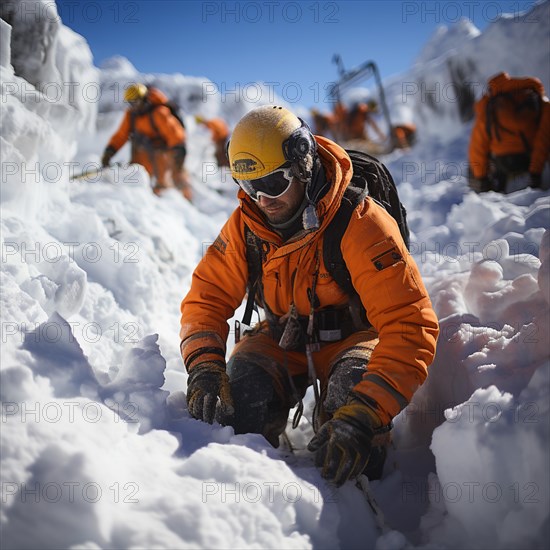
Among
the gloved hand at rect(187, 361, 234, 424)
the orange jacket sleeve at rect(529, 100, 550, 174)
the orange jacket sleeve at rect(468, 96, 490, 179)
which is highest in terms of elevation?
the orange jacket sleeve at rect(468, 96, 490, 179)

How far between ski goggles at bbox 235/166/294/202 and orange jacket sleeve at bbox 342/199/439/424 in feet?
1.18

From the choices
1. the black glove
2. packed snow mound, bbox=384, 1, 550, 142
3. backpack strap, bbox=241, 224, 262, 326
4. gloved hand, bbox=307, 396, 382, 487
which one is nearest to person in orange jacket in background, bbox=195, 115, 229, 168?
packed snow mound, bbox=384, 1, 550, 142

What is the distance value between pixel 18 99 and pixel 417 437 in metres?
3.30

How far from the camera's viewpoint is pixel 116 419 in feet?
5.46

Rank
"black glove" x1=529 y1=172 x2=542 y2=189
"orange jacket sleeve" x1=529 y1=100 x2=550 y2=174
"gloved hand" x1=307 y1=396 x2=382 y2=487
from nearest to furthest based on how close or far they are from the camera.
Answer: "gloved hand" x1=307 y1=396 x2=382 y2=487, "orange jacket sleeve" x1=529 y1=100 x2=550 y2=174, "black glove" x1=529 y1=172 x2=542 y2=189

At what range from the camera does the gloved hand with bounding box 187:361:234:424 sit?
6.57 feet

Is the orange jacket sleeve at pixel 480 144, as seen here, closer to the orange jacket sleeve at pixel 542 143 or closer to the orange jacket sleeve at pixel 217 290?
the orange jacket sleeve at pixel 542 143

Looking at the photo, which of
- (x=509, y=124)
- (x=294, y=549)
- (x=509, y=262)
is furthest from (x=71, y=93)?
(x=509, y=124)

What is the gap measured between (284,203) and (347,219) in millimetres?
316

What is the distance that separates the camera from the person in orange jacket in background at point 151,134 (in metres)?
6.64

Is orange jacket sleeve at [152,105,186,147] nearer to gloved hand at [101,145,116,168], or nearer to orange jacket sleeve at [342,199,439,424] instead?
gloved hand at [101,145,116,168]

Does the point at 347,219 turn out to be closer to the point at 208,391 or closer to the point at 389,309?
the point at 389,309

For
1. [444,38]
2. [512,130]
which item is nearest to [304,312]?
[512,130]

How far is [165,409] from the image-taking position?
189 cm
